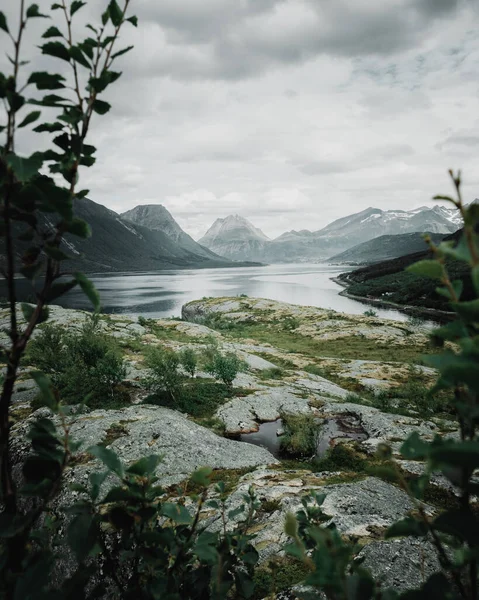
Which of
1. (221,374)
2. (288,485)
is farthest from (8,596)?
(221,374)

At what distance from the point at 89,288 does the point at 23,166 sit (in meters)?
0.43

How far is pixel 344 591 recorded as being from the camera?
0.90 metres

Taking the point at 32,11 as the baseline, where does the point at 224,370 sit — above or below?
below

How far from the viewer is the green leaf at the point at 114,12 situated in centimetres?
141

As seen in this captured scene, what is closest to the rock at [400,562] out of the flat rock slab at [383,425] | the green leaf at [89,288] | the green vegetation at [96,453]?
the green vegetation at [96,453]

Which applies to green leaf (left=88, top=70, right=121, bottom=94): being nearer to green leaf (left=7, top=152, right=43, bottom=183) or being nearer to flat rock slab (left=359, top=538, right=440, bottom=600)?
green leaf (left=7, top=152, right=43, bottom=183)

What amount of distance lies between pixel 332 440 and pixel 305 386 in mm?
5761

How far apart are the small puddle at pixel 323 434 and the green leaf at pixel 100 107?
375 inches

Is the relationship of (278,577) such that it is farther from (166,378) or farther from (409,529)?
(166,378)

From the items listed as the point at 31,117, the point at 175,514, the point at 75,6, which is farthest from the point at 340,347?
the point at 31,117

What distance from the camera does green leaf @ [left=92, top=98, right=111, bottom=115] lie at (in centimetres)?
139

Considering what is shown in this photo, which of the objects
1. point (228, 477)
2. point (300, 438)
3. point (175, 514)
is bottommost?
point (300, 438)

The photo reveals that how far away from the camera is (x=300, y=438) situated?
9.59 metres

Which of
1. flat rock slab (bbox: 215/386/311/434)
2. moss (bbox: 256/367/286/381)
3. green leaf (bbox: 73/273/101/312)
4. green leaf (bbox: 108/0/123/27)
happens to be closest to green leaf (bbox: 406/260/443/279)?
green leaf (bbox: 73/273/101/312)
